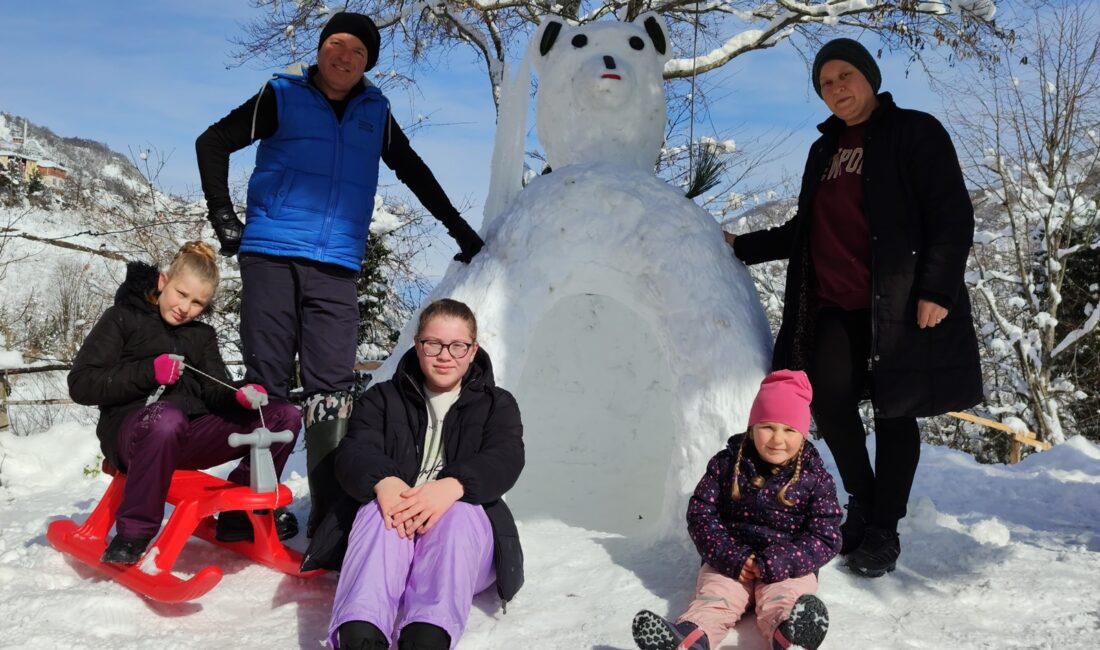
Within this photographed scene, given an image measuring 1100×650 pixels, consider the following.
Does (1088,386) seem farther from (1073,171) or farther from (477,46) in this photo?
(477,46)

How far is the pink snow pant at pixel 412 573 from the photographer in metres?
1.68

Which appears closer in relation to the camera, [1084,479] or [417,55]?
[1084,479]

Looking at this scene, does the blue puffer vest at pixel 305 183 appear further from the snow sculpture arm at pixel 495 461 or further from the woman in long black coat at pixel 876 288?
the woman in long black coat at pixel 876 288

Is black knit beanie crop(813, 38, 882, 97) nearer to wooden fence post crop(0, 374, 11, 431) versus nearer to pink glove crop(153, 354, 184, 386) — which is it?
pink glove crop(153, 354, 184, 386)

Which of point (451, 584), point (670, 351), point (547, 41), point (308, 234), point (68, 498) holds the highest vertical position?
point (547, 41)

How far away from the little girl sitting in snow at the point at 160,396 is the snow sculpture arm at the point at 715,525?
1214 mm

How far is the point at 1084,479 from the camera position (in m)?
4.48

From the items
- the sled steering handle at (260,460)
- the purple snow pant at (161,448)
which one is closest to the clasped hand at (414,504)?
the sled steering handle at (260,460)

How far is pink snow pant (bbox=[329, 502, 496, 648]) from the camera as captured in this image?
A: 168 centimetres

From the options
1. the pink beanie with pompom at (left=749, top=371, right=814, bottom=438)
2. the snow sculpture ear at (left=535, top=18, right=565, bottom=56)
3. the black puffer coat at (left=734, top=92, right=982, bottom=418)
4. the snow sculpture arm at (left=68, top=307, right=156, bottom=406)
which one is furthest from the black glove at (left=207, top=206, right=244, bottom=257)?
the black puffer coat at (left=734, top=92, right=982, bottom=418)

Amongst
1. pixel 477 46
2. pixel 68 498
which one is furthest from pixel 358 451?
pixel 477 46

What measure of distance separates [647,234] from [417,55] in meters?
6.15

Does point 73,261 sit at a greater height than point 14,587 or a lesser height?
greater

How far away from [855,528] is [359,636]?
1.51 metres
